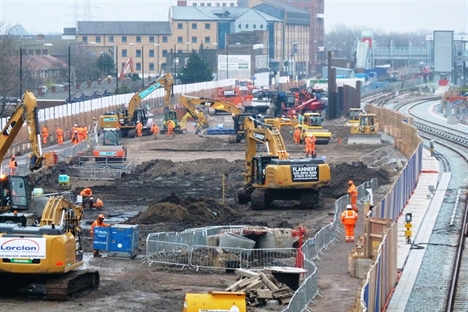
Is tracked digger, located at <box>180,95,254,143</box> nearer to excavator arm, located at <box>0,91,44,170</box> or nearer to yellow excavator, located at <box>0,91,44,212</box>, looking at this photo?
excavator arm, located at <box>0,91,44,170</box>

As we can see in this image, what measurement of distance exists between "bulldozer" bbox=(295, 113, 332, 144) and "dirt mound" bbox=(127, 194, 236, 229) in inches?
1121

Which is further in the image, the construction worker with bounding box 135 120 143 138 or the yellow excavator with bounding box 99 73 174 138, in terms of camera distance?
the construction worker with bounding box 135 120 143 138

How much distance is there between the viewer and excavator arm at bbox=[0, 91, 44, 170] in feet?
91.7

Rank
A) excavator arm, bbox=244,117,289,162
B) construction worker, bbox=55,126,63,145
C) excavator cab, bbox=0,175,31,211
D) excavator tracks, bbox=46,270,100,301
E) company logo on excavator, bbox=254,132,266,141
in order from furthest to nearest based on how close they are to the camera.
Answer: construction worker, bbox=55,126,63,145, company logo on excavator, bbox=254,132,266,141, excavator arm, bbox=244,117,289,162, excavator cab, bbox=0,175,31,211, excavator tracks, bbox=46,270,100,301

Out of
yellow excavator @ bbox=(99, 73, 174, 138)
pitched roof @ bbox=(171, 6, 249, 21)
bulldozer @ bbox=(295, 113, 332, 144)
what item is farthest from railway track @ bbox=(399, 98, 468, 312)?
pitched roof @ bbox=(171, 6, 249, 21)

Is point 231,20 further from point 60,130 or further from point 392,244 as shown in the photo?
point 392,244

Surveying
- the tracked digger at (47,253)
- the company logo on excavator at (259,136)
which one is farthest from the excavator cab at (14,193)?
the company logo on excavator at (259,136)

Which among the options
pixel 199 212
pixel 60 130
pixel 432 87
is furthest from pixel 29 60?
pixel 199 212

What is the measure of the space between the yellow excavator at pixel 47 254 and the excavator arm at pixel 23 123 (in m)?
4.97

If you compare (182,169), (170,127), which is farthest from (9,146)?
(170,127)

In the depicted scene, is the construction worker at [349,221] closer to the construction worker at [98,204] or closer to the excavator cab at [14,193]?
the excavator cab at [14,193]

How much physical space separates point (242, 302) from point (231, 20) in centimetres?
15339

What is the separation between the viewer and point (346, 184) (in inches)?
1741

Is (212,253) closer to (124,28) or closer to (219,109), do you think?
(219,109)
